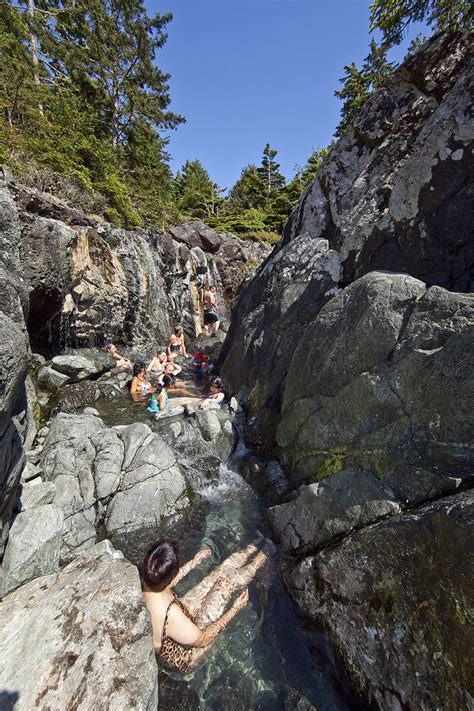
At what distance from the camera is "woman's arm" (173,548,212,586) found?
4484 mm

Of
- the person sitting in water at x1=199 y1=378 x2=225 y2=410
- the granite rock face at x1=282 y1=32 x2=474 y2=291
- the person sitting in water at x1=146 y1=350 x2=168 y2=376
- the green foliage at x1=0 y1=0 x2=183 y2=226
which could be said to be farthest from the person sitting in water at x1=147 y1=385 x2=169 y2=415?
the green foliage at x1=0 y1=0 x2=183 y2=226

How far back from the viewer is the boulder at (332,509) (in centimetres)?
371

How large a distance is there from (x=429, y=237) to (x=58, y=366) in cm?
980

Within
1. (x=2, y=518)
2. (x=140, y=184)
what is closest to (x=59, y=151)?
(x=140, y=184)

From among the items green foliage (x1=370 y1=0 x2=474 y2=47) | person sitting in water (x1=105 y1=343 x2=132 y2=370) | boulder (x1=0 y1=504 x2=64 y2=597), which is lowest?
boulder (x1=0 y1=504 x2=64 y2=597)

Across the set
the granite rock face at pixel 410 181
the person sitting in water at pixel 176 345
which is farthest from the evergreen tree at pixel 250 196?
the granite rock face at pixel 410 181

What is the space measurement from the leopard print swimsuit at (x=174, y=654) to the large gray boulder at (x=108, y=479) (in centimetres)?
191

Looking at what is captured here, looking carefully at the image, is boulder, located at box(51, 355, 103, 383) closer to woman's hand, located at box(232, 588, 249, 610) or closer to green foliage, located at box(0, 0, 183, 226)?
woman's hand, located at box(232, 588, 249, 610)

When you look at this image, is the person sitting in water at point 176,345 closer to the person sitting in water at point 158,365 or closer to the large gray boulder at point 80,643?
the person sitting in water at point 158,365

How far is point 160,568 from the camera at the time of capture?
3541 mm

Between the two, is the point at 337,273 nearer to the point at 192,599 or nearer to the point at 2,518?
the point at 192,599

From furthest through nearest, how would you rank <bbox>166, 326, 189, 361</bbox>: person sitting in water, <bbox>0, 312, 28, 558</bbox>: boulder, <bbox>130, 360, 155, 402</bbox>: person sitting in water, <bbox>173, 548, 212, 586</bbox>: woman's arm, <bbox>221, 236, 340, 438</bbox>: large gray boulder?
<bbox>166, 326, 189, 361</bbox>: person sitting in water, <bbox>130, 360, 155, 402</bbox>: person sitting in water, <bbox>221, 236, 340, 438</bbox>: large gray boulder, <bbox>173, 548, 212, 586</bbox>: woman's arm, <bbox>0, 312, 28, 558</bbox>: boulder

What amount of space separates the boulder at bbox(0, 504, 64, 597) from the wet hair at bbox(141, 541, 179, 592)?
5.37 ft

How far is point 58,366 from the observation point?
9258mm
